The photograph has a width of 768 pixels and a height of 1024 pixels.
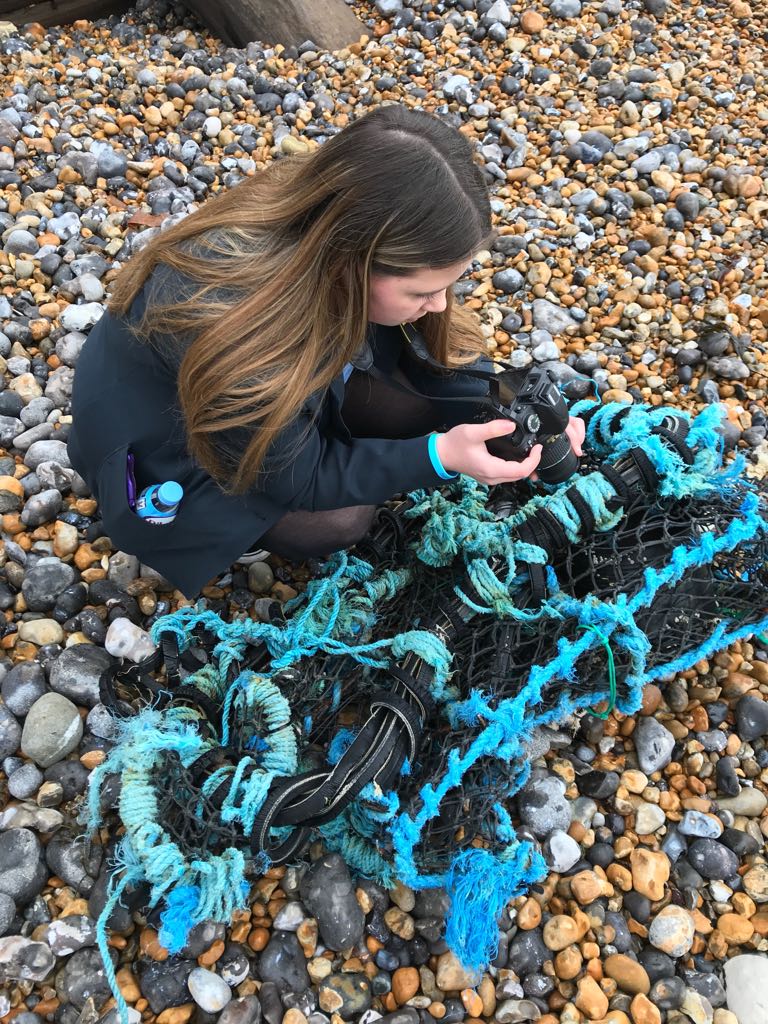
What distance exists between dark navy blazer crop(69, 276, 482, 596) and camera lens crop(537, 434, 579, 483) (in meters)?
0.30

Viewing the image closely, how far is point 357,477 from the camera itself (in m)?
1.82

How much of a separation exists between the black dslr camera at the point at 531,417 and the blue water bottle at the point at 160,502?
72cm

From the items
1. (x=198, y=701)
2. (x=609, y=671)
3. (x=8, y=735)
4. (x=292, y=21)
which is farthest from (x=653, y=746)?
(x=292, y=21)

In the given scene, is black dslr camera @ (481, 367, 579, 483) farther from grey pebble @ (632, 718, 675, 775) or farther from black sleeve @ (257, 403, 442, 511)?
grey pebble @ (632, 718, 675, 775)

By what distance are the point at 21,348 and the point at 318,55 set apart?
218 cm

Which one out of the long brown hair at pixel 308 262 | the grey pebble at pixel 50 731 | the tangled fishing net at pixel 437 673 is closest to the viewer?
the long brown hair at pixel 308 262

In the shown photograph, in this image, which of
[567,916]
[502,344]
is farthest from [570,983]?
[502,344]

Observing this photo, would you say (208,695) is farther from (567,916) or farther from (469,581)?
(567,916)

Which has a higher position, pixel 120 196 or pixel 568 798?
pixel 120 196

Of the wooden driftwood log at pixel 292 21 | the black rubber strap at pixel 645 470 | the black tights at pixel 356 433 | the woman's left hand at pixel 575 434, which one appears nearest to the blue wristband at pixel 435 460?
the black tights at pixel 356 433

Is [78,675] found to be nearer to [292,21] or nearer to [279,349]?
[279,349]

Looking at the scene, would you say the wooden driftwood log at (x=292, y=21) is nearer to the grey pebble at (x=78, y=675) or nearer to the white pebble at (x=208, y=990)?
the grey pebble at (x=78, y=675)

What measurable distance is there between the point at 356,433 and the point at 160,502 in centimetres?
69

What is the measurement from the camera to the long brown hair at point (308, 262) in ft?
5.05
